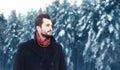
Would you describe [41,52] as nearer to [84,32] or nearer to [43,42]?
[43,42]

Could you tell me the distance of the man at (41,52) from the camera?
255 cm

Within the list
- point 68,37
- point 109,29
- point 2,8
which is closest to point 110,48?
point 109,29

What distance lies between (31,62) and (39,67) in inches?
2.6

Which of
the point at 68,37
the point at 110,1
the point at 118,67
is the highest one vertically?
the point at 110,1

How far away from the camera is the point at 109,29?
16.3 ft

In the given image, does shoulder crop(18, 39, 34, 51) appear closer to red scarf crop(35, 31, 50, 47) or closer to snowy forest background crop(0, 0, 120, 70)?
red scarf crop(35, 31, 50, 47)

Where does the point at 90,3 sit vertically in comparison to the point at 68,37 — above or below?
above

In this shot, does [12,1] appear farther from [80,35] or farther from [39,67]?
[39,67]

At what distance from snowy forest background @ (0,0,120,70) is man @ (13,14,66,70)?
2.40 meters

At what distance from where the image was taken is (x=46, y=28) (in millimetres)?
2561

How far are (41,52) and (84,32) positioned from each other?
97.8 inches

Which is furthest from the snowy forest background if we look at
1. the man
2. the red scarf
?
the red scarf

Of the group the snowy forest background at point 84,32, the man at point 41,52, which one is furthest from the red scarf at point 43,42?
the snowy forest background at point 84,32

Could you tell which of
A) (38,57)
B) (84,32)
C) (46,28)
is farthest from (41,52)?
(84,32)
